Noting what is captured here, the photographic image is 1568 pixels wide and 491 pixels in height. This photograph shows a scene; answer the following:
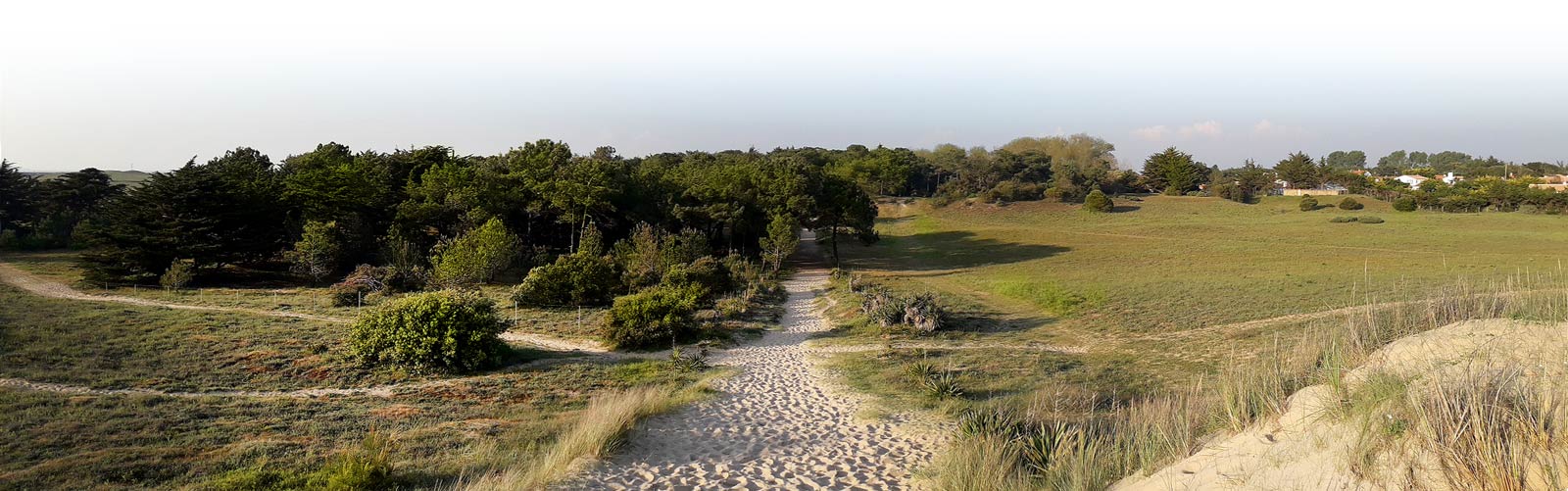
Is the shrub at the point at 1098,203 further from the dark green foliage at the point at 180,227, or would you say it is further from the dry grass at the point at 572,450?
the dry grass at the point at 572,450

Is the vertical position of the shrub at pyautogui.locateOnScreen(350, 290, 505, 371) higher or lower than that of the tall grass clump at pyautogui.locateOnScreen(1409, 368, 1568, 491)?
lower

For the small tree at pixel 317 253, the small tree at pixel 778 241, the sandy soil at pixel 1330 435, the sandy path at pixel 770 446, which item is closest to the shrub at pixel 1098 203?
the small tree at pixel 778 241

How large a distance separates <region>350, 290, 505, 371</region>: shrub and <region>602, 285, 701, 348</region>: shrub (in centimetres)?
345

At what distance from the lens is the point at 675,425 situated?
10.0 m

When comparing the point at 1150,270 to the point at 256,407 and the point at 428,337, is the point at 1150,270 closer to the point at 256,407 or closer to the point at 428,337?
the point at 428,337

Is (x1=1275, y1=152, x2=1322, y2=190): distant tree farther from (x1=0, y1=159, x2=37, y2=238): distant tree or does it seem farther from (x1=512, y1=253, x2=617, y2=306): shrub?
(x1=0, y1=159, x2=37, y2=238): distant tree

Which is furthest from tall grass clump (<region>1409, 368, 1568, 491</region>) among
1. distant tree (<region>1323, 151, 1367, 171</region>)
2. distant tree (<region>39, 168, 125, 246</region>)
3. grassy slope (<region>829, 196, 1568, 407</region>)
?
distant tree (<region>1323, 151, 1367, 171</region>)

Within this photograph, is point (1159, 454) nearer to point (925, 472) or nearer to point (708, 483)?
point (925, 472)

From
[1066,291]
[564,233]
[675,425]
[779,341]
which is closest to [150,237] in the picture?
[564,233]

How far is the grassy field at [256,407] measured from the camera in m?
7.94

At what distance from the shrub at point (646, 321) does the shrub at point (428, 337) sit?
3445 millimetres

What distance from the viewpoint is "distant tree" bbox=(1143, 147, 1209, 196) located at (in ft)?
275

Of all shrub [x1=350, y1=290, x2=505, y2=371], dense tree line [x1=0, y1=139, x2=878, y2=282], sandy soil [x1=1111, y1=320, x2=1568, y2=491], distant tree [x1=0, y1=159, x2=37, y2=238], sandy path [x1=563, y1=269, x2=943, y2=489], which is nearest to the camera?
sandy soil [x1=1111, y1=320, x2=1568, y2=491]

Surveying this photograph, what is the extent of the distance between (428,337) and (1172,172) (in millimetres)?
88394
